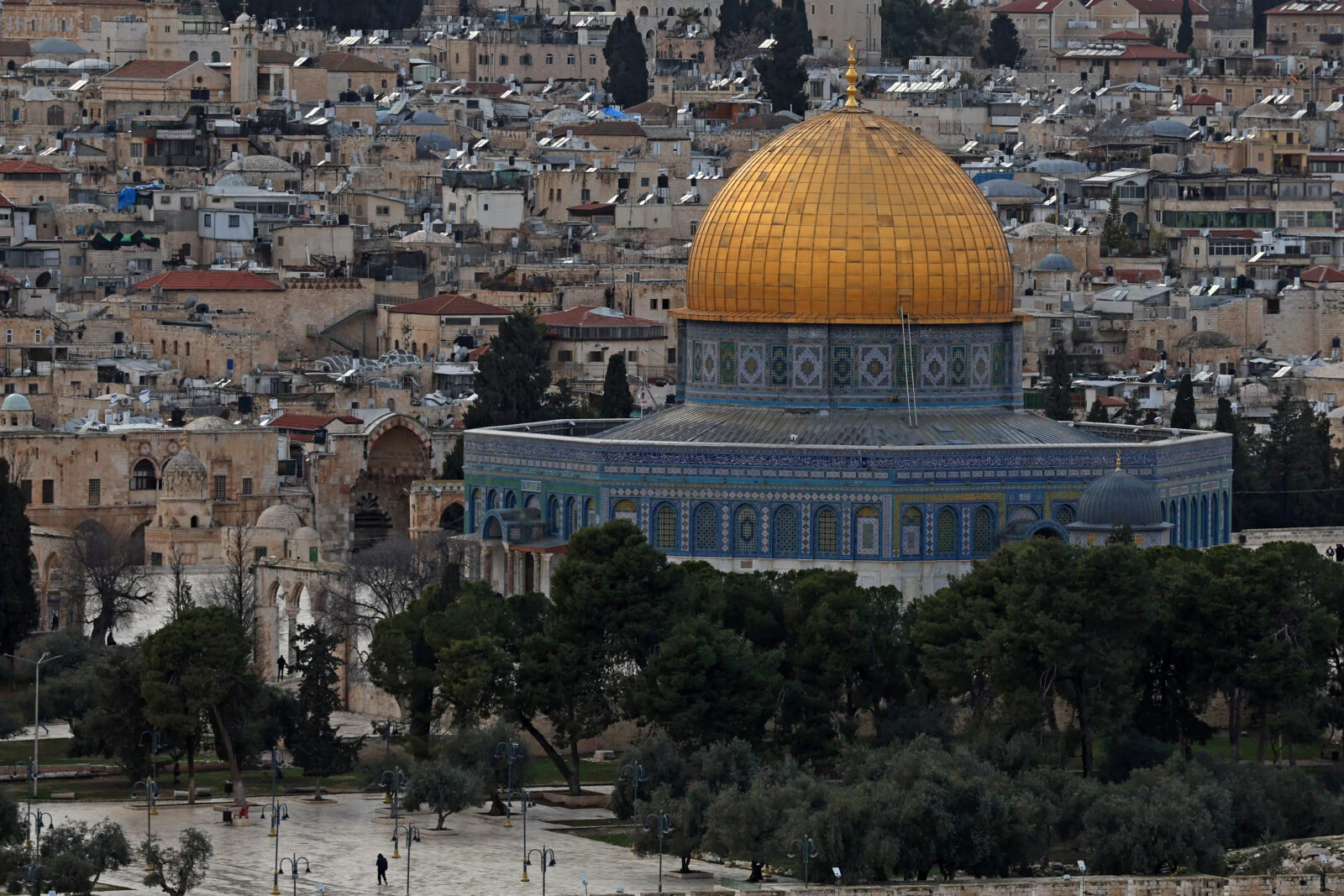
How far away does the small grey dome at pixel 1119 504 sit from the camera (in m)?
62.1

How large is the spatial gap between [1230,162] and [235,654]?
6879 cm

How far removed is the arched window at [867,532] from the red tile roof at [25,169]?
56.1 m

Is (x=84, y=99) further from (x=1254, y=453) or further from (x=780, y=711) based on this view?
(x=780, y=711)

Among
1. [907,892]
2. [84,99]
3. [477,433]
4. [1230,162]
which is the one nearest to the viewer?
[907,892]

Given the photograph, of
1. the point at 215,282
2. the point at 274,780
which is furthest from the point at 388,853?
the point at 215,282

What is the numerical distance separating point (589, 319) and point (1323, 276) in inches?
632

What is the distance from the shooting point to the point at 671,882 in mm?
51188

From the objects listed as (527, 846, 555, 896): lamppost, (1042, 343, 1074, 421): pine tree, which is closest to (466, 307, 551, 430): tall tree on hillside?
(1042, 343, 1074, 421): pine tree

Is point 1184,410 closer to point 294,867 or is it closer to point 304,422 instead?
point 304,422

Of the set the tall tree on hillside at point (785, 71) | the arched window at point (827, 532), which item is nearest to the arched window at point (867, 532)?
the arched window at point (827, 532)

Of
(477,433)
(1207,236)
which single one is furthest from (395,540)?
(1207,236)

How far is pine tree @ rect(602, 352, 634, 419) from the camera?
7538 centimetres

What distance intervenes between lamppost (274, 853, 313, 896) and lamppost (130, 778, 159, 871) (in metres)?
1.33

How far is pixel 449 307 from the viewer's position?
320ft
